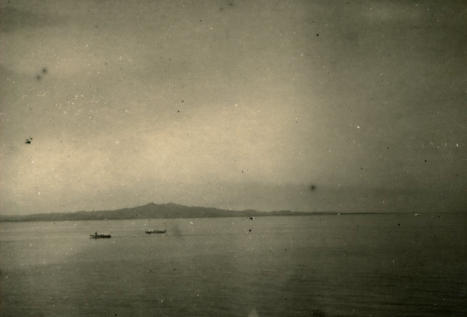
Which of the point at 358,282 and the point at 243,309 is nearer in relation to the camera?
the point at 243,309

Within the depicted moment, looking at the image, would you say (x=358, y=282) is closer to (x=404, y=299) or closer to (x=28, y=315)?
(x=404, y=299)

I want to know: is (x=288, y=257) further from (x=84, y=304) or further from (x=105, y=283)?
(x=84, y=304)

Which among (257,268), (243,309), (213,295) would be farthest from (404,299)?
(257,268)

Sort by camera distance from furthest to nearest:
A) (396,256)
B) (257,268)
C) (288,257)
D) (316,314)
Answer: (288,257) → (396,256) → (257,268) → (316,314)

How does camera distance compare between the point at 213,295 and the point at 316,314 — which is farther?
the point at 213,295

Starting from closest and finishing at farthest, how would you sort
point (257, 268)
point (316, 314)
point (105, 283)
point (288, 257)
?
point (316, 314)
point (105, 283)
point (257, 268)
point (288, 257)

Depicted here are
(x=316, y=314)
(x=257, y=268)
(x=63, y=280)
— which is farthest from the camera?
(x=257, y=268)

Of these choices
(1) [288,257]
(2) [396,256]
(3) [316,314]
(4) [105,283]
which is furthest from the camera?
(1) [288,257]

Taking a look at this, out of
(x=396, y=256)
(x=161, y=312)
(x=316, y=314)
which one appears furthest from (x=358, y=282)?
(x=396, y=256)

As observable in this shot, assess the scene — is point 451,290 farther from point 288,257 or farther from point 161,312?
point 288,257
